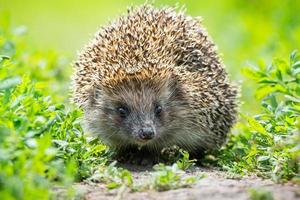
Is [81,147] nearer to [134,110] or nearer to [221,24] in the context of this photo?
[134,110]

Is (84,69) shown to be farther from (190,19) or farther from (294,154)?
(294,154)

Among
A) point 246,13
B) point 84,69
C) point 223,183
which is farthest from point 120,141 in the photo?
point 246,13

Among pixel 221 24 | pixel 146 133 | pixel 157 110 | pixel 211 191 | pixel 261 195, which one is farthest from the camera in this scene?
pixel 221 24

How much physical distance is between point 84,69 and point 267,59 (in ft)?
12.6

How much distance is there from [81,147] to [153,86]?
3.90 feet

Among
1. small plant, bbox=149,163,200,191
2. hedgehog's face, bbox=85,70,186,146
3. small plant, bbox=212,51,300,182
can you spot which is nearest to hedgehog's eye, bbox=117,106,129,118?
hedgehog's face, bbox=85,70,186,146

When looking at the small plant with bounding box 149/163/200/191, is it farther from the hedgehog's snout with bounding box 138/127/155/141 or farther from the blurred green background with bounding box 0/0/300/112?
the blurred green background with bounding box 0/0/300/112

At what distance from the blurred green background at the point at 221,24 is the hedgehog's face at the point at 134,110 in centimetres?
88

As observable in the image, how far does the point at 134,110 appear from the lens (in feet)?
21.3

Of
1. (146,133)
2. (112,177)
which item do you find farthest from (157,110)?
(112,177)

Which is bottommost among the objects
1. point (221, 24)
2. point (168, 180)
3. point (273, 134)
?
point (168, 180)

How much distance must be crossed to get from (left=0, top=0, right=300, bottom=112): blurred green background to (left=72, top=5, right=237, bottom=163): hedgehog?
55 centimetres

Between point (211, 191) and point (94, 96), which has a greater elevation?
point (94, 96)

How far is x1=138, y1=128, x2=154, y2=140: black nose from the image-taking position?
20.1 ft
